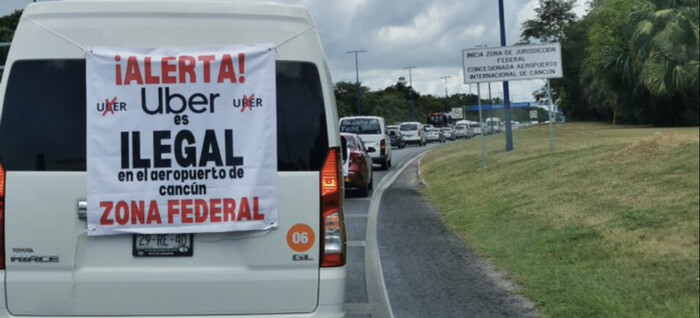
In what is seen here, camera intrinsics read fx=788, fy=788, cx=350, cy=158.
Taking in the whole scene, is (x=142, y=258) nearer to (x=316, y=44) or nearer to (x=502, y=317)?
(x=316, y=44)

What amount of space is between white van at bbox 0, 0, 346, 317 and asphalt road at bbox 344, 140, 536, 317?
2.66 m

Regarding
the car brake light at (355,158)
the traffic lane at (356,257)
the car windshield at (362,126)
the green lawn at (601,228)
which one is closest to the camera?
the green lawn at (601,228)

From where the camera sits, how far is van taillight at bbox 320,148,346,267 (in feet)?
15.0

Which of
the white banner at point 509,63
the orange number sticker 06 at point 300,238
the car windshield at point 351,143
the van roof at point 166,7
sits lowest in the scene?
the orange number sticker 06 at point 300,238

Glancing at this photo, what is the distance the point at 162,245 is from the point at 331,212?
3.23 feet

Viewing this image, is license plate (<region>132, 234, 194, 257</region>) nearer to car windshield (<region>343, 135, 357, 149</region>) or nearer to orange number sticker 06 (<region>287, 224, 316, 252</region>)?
orange number sticker 06 (<region>287, 224, 316, 252</region>)

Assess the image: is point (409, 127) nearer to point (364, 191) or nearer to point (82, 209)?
point (364, 191)

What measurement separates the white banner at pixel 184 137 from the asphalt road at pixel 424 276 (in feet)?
9.41

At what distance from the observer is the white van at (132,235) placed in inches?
173

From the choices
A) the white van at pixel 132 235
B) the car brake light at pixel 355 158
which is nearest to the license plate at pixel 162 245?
the white van at pixel 132 235

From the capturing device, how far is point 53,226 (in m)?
4.39

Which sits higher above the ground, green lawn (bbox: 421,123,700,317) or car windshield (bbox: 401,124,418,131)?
car windshield (bbox: 401,124,418,131)

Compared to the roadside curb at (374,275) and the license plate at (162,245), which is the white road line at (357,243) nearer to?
the roadside curb at (374,275)

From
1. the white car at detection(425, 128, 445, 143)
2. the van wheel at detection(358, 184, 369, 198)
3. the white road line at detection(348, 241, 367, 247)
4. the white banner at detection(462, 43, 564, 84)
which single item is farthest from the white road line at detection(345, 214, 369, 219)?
the white car at detection(425, 128, 445, 143)
